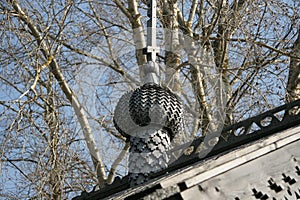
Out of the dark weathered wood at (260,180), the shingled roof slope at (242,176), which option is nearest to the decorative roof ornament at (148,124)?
the shingled roof slope at (242,176)

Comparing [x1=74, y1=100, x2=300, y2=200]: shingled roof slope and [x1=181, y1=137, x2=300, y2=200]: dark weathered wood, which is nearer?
[x1=74, y1=100, x2=300, y2=200]: shingled roof slope

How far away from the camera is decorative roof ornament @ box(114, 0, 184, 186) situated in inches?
153

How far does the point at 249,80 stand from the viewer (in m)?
8.56

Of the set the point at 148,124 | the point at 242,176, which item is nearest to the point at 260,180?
the point at 242,176

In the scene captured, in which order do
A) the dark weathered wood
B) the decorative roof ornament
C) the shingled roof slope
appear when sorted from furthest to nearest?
1. the decorative roof ornament
2. the dark weathered wood
3. the shingled roof slope

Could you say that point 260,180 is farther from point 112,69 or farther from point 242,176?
point 112,69

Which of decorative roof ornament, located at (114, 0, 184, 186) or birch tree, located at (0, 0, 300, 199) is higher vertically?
birch tree, located at (0, 0, 300, 199)

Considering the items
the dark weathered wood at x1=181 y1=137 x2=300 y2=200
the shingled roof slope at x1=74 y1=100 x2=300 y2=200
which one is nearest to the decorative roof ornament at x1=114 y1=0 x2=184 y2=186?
the shingled roof slope at x1=74 y1=100 x2=300 y2=200

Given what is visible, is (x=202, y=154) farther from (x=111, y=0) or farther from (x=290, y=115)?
(x=111, y=0)

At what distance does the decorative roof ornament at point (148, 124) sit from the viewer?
3881 mm

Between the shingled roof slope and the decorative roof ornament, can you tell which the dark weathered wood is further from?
the decorative roof ornament

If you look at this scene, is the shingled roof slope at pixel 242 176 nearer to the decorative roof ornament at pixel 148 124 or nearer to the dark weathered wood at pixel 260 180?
the dark weathered wood at pixel 260 180

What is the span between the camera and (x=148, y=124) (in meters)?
4.00

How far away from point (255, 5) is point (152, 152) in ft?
17.9
